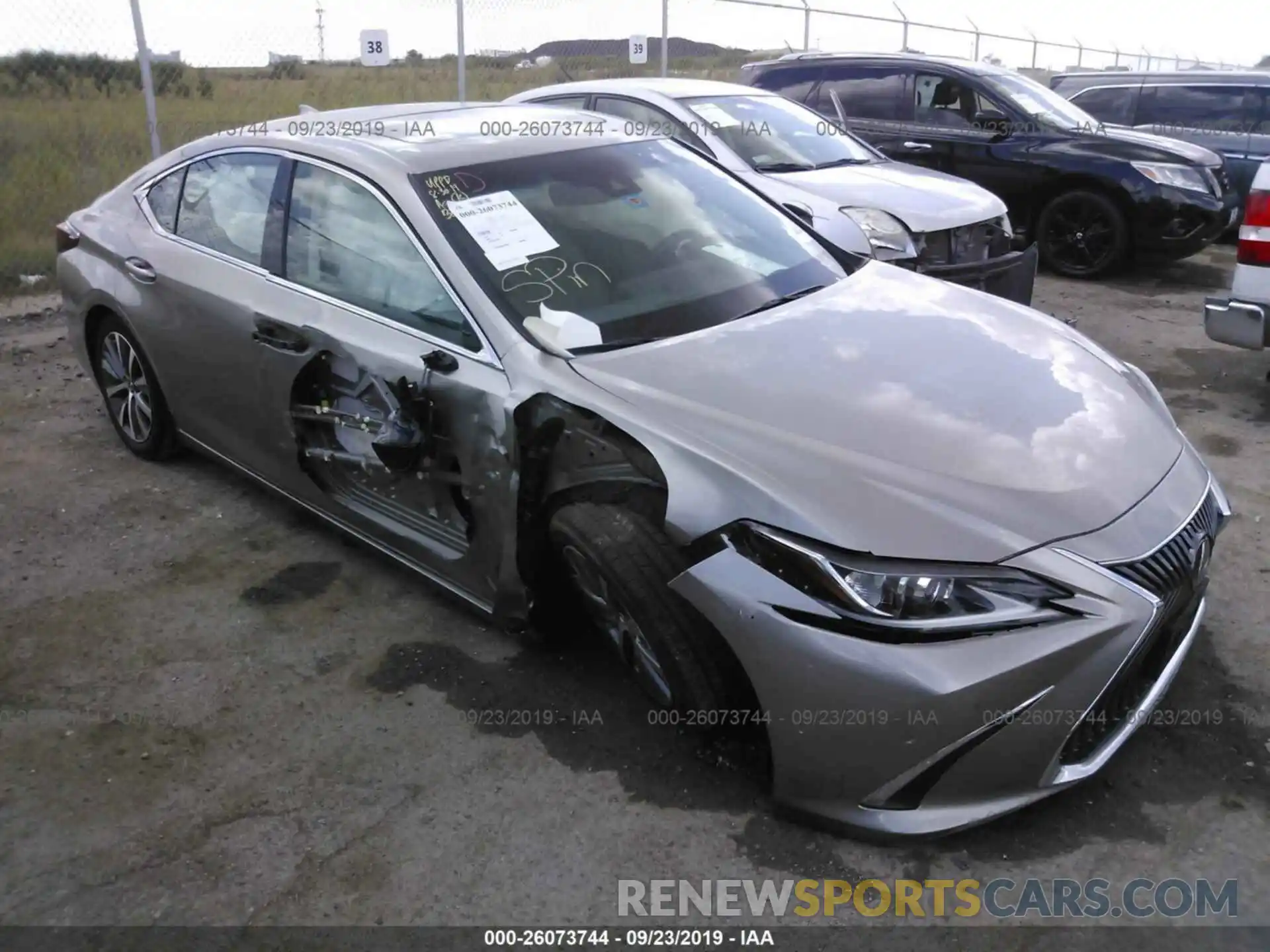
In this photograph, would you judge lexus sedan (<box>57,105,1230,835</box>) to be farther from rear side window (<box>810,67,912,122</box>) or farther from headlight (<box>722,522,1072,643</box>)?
rear side window (<box>810,67,912,122</box>)

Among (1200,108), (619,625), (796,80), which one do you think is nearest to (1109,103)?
(1200,108)

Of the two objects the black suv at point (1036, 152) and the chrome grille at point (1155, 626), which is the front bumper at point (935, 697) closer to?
the chrome grille at point (1155, 626)

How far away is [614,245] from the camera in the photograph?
3.29 meters

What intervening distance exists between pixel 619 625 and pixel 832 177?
461cm

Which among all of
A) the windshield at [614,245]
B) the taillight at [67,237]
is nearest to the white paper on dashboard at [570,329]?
the windshield at [614,245]

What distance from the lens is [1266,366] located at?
603cm

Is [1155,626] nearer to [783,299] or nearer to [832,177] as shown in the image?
[783,299]

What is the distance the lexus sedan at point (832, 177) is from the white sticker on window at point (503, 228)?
255 centimetres

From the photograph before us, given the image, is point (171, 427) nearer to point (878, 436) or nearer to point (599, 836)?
point (599, 836)

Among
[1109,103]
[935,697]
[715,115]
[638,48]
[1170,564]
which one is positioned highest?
[638,48]

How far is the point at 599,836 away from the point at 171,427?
3068mm

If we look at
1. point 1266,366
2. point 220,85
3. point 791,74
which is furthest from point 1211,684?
point 220,85

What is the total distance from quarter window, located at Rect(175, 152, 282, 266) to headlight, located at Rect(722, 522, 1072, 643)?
2.55 meters

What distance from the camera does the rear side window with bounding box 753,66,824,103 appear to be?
9.09 m
